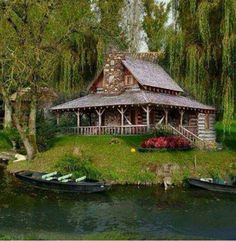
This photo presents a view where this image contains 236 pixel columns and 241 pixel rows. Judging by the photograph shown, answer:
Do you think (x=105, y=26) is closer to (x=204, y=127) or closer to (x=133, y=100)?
(x=133, y=100)

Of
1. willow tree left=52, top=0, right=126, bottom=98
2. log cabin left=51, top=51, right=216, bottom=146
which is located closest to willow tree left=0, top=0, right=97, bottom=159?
willow tree left=52, top=0, right=126, bottom=98

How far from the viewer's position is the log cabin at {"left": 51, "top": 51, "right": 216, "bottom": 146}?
3822cm

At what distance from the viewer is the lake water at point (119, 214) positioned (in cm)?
1725

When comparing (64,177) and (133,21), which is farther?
(133,21)

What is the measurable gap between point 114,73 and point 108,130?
586 cm

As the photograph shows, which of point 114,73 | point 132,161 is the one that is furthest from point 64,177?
point 114,73

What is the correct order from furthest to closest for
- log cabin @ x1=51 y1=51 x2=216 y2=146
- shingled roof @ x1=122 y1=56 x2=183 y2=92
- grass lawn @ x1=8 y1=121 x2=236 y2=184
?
1. shingled roof @ x1=122 y1=56 x2=183 y2=92
2. log cabin @ x1=51 y1=51 x2=216 y2=146
3. grass lawn @ x1=8 y1=121 x2=236 y2=184

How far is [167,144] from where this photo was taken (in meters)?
31.6

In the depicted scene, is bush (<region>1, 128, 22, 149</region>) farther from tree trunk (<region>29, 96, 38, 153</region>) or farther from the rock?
tree trunk (<region>29, 96, 38, 153</region>)

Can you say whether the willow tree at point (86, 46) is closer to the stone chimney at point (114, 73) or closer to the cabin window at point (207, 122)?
the stone chimney at point (114, 73)

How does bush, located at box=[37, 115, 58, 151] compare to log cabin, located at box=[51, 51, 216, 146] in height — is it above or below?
below

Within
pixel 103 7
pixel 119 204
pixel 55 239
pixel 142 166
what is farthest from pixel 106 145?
pixel 55 239

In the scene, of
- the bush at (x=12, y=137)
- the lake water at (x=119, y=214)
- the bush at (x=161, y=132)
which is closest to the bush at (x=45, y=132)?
the bush at (x=12, y=137)

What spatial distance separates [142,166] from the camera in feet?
96.8
